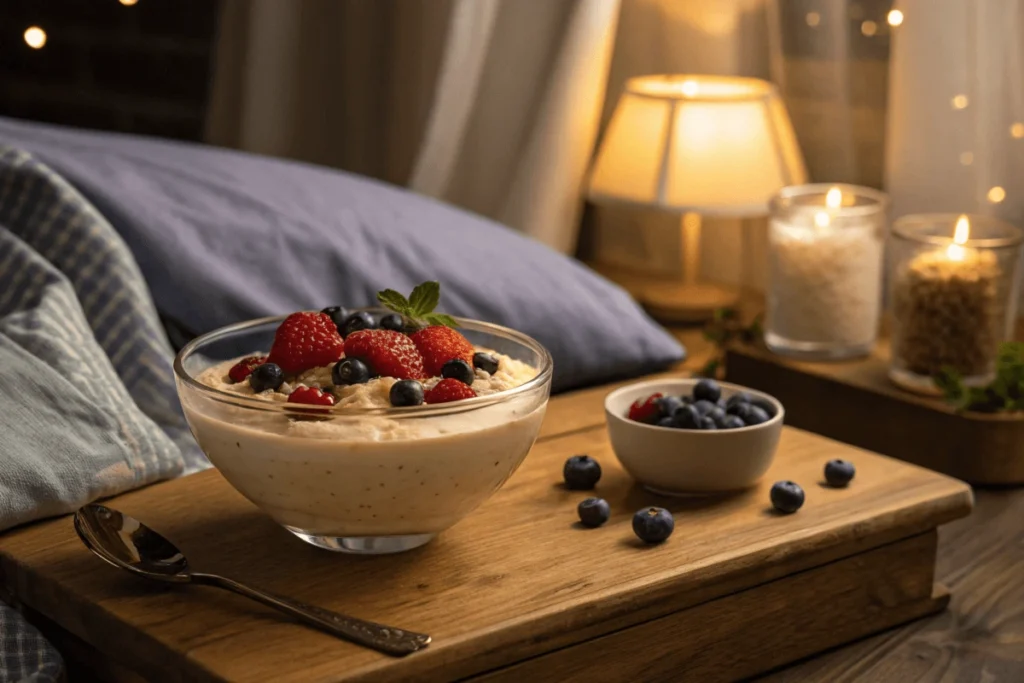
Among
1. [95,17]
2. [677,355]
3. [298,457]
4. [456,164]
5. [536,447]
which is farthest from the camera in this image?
[95,17]

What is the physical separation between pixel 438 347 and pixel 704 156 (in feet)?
3.32

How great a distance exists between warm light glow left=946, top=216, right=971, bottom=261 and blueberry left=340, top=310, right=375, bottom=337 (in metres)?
0.70

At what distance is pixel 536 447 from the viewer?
122cm

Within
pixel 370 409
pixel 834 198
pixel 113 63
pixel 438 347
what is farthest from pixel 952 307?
pixel 113 63

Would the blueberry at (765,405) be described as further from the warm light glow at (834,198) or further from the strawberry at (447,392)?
the warm light glow at (834,198)

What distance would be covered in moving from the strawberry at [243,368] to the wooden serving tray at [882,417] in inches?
29.2

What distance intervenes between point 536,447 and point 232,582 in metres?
0.39

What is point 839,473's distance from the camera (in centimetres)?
112

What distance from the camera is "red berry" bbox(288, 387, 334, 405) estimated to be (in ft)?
2.93

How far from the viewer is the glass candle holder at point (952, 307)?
1.43 meters

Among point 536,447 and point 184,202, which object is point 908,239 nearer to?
point 536,447

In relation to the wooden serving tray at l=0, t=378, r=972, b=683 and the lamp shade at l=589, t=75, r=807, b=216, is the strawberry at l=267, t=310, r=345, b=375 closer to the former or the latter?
the wooden serving tray at l=0, t=378, r=972, b=683

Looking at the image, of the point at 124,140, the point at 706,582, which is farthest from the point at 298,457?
the point at 124,140

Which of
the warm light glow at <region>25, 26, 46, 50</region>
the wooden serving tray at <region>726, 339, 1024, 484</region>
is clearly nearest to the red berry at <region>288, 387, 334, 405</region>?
the wooden serving tray at <region>726, 339, 1024, 484</region>
